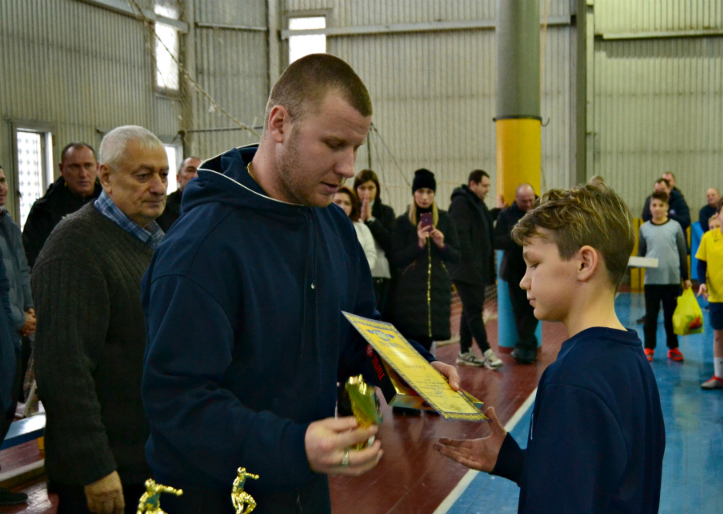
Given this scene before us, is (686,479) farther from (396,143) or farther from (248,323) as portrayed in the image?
(396,143)

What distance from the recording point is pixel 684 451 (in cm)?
486

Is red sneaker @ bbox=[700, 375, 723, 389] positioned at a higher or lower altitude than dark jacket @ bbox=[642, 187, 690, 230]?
lower

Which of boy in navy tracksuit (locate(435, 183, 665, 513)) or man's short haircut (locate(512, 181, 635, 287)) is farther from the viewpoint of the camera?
man's short haircut (locate(512, 181, 635, 287))

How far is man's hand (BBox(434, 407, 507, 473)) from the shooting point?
1.80 metres

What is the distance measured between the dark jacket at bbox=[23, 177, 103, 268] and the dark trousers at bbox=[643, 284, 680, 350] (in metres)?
5.23

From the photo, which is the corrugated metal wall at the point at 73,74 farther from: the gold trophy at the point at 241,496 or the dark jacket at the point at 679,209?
the gold trophy at the point at 241,496

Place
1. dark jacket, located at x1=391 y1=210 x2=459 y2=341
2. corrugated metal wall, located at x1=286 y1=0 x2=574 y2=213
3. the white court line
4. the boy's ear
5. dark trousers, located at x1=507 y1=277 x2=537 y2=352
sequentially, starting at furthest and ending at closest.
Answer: corrugated metal wall, located at x1=286 y1=0 x2=574 y2=213 → dark trousers, located at x1=507 y1=277 x2=537 y2=352 → dark jacket, located at x1=391 y1=210 x2=459 y2=341 → the white court line → the boy's ear

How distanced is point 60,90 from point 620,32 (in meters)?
10.8

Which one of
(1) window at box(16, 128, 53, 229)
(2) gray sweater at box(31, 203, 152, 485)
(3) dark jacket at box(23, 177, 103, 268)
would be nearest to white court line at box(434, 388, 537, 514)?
(2) gray sweater at box(31, 203, 152, 485)

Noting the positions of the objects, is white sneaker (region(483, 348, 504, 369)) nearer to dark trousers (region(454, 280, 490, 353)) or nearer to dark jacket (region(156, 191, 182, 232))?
dark trousers (region(454, 280, 490, 353))

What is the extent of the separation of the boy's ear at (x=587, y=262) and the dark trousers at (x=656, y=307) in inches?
241

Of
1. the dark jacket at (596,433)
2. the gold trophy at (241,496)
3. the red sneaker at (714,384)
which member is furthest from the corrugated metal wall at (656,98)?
the gold trophy at (241,496)

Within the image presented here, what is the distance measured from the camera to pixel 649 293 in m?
7.50

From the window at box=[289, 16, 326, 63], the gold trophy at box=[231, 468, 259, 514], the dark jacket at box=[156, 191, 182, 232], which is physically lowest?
the gold trophy at box=[231, 468, 259, 514]
